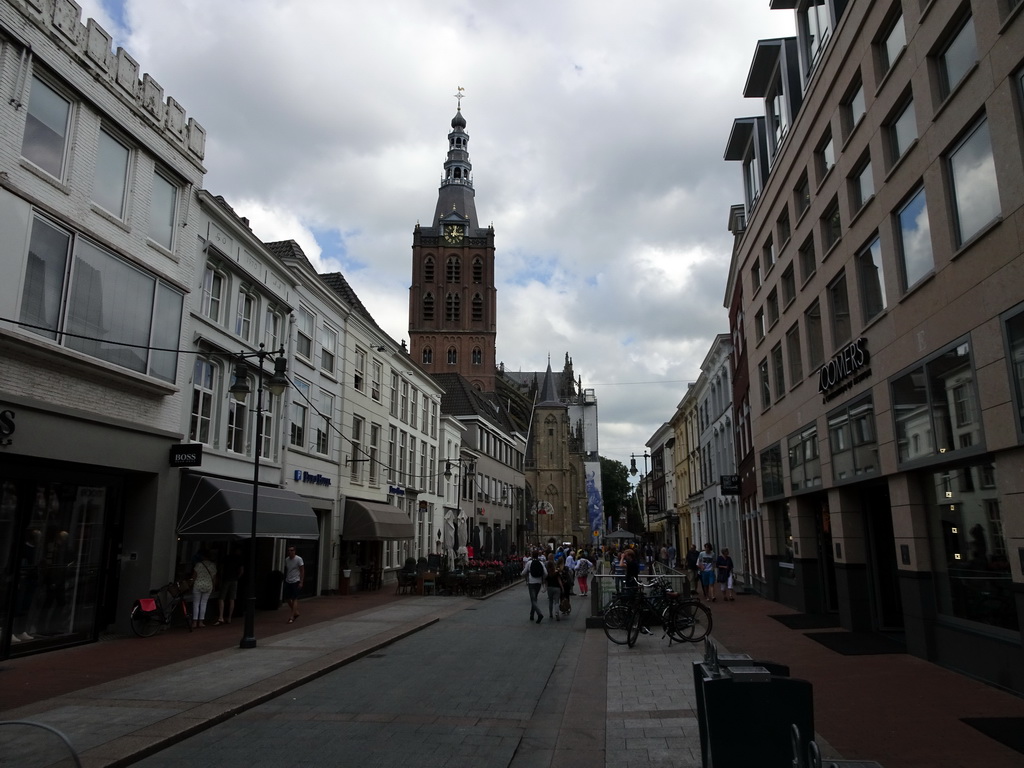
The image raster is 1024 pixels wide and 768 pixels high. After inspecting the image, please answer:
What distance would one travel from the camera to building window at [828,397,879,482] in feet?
45.8

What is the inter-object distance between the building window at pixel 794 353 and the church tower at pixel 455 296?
7281 cm

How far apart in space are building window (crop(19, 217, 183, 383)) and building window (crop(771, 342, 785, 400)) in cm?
1646

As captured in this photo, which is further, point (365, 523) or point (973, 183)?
point (365, 523)

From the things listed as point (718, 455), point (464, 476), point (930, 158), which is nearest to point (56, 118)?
point (930, 158)

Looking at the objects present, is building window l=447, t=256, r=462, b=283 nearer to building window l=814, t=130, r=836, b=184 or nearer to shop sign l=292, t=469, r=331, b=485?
shop sign l=292, t=469, r=331, b=485

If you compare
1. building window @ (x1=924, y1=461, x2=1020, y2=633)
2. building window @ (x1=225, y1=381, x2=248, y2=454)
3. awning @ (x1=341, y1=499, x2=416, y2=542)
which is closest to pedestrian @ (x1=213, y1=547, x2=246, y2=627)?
building window @ (x1=225, y1=381, x2=248, y2=454)

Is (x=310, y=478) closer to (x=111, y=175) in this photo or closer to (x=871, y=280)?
(x=111, y=175)

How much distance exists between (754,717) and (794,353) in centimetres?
1724

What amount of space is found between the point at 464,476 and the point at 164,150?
32.3 m

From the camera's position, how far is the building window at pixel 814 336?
59.8 ft

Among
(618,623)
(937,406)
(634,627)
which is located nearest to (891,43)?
(937,406)

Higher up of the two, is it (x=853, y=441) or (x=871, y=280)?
(x=871, y=280)

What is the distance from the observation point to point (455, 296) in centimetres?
9750

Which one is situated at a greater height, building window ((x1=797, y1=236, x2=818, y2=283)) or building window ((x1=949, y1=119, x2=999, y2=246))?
building window ((x1=797, y1=236, x2=818, y2=283))
